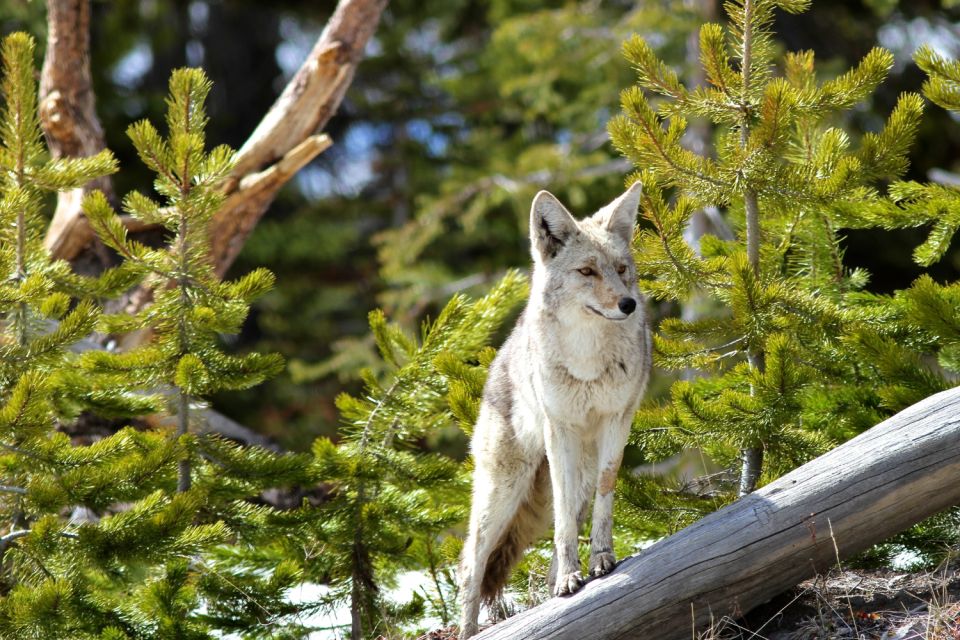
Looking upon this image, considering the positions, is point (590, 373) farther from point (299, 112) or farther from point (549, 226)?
point (299, 112)

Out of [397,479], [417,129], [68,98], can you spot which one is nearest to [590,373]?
[397,479]

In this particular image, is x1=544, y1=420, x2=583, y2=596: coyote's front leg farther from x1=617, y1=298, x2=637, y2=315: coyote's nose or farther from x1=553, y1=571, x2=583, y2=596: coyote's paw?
x1=617, y1=298, x2=637, y2=315: coyote's nose

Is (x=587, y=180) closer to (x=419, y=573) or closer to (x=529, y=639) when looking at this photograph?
(x=419, y=573)

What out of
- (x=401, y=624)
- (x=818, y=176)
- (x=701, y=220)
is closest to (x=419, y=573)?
(x=401, y=624)

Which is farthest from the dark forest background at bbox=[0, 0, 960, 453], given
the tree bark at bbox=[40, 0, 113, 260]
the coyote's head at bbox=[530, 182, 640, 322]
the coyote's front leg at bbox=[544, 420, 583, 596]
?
the coyote's front leg at bbox=[544, 420, 583, 596]

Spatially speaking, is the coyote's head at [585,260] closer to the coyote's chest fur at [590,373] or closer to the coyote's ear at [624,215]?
the coyote's ear at [624,215]

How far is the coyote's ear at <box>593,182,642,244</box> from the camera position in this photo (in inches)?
233

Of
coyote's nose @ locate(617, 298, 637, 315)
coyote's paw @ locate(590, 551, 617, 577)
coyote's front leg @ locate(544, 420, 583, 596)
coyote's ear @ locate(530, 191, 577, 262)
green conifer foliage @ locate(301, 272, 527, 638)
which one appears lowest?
green conifer foliage @ locate(301, 272, 527, 638)

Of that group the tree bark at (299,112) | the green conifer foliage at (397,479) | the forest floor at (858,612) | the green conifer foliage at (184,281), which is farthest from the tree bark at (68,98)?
the forest floor at (858,612)

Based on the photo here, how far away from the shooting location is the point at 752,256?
6.45 metres

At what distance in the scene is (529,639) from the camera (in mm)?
5273

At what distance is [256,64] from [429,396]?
16.1 metres

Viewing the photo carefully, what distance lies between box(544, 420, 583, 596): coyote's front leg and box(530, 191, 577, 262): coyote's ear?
953mm

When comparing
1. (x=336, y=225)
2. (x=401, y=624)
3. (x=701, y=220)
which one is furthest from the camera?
(x=336, y=225)
